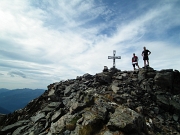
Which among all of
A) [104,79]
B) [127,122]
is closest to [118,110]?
[127,122]

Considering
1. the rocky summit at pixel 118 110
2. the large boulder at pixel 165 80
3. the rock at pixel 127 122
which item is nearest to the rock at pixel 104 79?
the rocky summit at pixel 118 110

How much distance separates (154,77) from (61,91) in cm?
1499

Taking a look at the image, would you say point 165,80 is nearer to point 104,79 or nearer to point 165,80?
point 165,80

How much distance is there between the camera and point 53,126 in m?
12.0

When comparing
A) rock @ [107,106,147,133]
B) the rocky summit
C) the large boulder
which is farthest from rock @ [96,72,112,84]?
rock @ [107,106,147,133]

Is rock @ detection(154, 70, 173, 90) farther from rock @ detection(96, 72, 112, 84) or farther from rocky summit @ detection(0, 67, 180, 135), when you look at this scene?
rock @ detection(96, 72, 112, 84)

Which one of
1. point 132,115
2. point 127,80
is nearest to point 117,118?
point 132,115

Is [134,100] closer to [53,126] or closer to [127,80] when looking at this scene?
[127,80]

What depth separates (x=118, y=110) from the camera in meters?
11.5

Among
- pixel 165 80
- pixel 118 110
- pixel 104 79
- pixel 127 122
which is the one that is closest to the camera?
pixel 127 122

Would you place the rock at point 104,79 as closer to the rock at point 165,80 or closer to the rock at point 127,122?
the rock at point 165,80

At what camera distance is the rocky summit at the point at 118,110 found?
10.4m

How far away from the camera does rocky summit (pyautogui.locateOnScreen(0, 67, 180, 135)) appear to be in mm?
10359

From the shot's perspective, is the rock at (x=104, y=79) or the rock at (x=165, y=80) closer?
the rock at (x=165, y=80)
